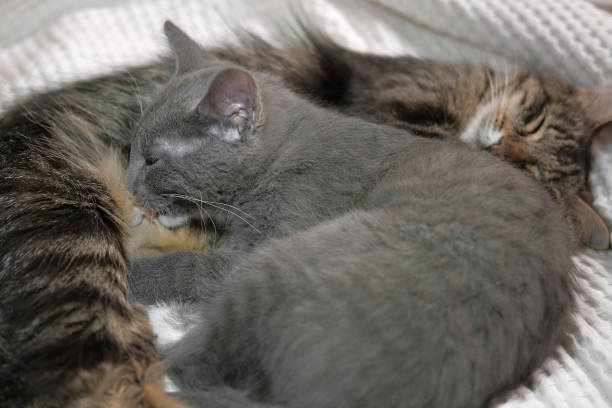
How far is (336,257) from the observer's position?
126 centimetres

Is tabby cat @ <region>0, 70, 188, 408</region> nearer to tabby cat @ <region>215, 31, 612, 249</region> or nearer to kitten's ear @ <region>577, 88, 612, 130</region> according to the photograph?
tabby cat @ <region>215, 31, 612, 249</region>

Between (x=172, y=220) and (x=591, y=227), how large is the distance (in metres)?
1.40

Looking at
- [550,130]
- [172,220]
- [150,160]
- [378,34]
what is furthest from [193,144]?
[378,34]

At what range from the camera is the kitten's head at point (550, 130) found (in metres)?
1.97

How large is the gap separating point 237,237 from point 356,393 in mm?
711

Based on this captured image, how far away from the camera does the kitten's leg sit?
1.53m

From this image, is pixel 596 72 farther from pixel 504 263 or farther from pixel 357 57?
pixel 504 263

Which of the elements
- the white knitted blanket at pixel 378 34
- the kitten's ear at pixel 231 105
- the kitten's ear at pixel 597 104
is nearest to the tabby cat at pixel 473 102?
the kitten's ear at pixel 597 104

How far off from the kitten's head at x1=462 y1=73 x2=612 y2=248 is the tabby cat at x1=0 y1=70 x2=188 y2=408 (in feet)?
4.28

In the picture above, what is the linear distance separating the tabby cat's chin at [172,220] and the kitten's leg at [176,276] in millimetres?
169

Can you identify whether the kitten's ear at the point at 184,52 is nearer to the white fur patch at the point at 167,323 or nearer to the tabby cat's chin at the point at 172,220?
the tabby cat's chin at the point at 172,220

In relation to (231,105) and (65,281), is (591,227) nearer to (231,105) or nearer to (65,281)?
(231,105)

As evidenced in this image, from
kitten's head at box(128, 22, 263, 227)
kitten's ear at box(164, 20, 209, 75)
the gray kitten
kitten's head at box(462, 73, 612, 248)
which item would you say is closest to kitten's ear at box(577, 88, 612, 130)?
kitten's head at box(462, 73, 612, 248)

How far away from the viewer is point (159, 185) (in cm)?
163
